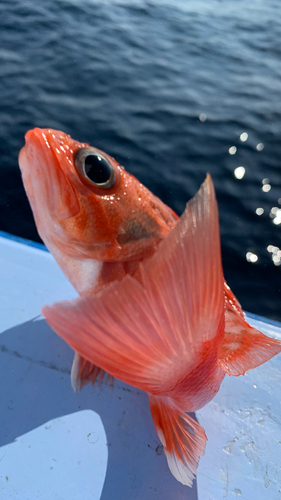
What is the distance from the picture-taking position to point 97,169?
3.80 feet

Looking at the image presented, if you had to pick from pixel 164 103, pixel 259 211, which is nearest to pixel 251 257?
pixel 259 211

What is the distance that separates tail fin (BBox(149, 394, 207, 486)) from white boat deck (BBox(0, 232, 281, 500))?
0.31 feet

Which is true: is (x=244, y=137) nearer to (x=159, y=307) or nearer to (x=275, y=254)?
(x=275, y=254)

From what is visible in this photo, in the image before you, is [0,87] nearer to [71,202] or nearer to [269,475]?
[71,202]

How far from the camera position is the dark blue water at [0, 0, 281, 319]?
417 cm

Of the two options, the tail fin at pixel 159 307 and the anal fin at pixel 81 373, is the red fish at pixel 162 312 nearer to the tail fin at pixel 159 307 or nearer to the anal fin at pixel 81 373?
the tail fin at pixel 159 307

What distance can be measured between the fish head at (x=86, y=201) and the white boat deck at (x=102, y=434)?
61cm

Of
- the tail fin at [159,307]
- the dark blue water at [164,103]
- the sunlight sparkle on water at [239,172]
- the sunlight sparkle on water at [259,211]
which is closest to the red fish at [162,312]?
the tail fin at [159,307]

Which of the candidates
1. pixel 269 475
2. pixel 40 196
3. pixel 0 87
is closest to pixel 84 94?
pixel 0 87

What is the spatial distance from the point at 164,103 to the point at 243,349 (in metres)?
5.50

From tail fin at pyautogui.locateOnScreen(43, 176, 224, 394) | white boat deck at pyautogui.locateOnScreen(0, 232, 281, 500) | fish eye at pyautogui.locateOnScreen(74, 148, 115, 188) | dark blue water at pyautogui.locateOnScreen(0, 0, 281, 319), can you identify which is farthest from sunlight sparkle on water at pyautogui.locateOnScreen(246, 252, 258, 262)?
tail fin at pyautogui.locateOnScreen(43, 176, 224, 394)

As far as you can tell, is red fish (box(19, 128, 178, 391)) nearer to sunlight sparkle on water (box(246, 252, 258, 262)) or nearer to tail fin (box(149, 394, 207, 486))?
tail fin (box(149, 394, 207, 486))

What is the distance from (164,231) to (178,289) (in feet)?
1.74

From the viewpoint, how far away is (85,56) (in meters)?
6.75
